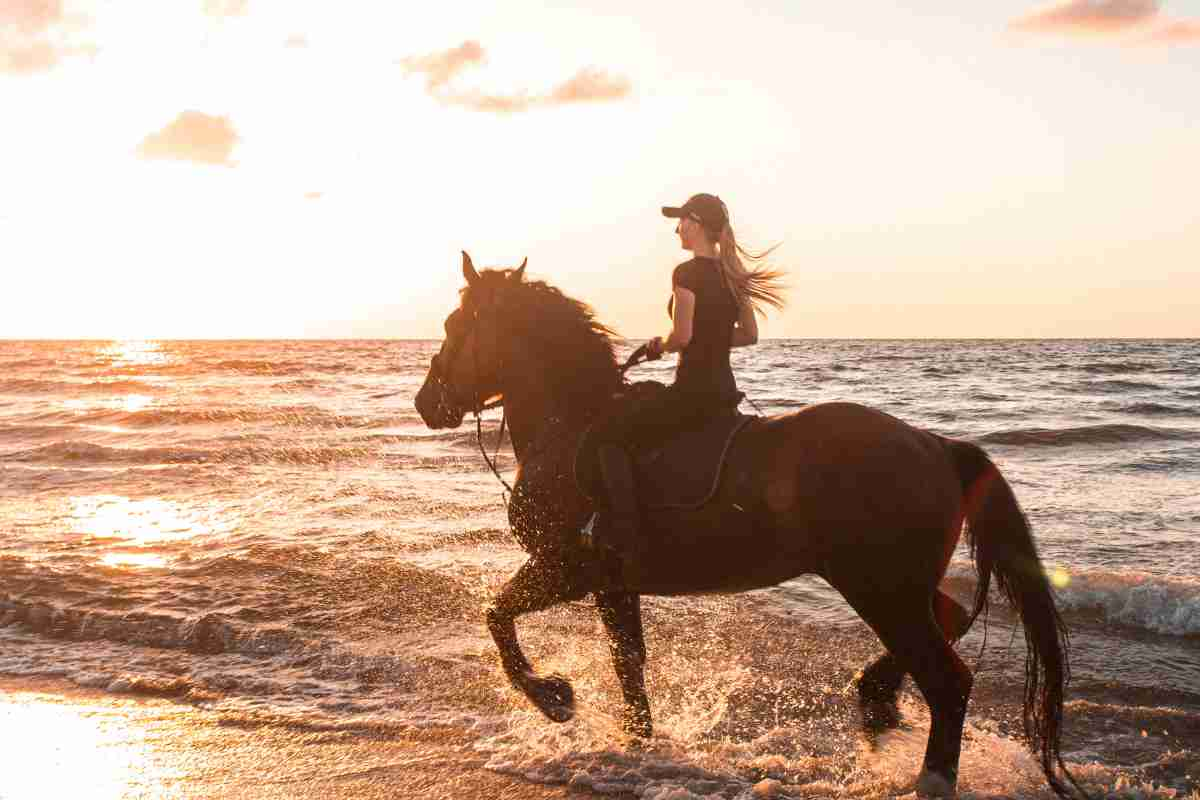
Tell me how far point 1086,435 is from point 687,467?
1909 centimetres

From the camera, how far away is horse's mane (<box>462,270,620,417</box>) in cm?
566

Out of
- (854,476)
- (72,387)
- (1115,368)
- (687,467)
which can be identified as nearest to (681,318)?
(687,467)

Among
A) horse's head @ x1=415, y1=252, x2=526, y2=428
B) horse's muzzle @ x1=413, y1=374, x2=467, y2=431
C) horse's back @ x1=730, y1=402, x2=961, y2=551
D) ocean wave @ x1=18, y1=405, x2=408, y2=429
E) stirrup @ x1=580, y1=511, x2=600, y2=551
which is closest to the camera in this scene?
horse's back @ x1=730, y1=402, x2=961, y2=551

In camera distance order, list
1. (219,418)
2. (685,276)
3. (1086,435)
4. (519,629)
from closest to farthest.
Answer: (685,276) → (519,629) → (1086,435) → (219,418)

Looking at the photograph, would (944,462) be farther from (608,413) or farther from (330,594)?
(330,594)

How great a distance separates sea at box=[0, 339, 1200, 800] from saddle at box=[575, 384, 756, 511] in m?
0.66

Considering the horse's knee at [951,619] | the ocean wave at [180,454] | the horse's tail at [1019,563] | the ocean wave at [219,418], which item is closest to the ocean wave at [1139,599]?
the horse's knee at [951,619]

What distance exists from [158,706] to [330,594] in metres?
2.85

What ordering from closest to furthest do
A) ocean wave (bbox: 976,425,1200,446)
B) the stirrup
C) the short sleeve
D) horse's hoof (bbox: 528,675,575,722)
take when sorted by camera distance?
the short sleeve → the stirrup → horse's hoof (bbox: 528,675,575,722) → ocean wave (bbox: 976,425,1200,446)

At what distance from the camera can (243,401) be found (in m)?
34.0

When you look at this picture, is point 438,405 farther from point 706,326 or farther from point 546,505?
point 706,326

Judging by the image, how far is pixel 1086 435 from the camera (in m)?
21.2

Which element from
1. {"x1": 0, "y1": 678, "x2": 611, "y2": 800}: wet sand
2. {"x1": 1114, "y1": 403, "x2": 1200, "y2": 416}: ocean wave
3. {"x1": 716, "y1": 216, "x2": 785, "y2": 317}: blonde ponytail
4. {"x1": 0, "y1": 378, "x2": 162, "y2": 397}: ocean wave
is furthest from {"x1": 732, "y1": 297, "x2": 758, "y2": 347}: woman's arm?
{"x1": 0, "y1": 378, "x2": 162, "y2": 397}: ocean wave

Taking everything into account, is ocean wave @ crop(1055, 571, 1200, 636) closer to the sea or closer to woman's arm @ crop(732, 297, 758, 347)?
the sea
